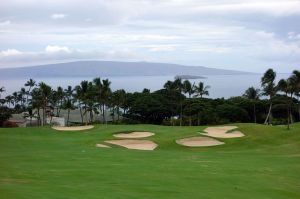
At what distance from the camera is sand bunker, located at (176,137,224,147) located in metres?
35.5

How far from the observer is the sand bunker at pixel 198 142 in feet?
116

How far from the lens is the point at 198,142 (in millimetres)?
36344

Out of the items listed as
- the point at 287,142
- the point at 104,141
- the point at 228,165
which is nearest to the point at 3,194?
the point at 228,165

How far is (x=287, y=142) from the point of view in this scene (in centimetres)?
3512

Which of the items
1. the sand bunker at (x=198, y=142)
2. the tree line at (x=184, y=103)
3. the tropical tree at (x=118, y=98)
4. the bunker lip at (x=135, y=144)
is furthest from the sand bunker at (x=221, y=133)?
the tropical tree at (x=118, y=98)

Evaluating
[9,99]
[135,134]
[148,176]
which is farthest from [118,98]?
[148,176]

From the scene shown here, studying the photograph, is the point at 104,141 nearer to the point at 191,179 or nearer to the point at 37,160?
the point at 37,160

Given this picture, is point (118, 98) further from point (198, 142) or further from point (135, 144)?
point (198, 142)

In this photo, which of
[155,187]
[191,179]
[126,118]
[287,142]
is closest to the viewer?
[155,187]

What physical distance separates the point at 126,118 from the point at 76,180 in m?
83.8

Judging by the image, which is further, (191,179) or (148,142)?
(148,142)

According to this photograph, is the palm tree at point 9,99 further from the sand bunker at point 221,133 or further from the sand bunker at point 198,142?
the sand bunker at point 198,142

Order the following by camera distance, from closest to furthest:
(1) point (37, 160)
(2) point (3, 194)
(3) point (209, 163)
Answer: (2) point (3, 194)
(1) point (37, 160)
(3) point (209, 163)

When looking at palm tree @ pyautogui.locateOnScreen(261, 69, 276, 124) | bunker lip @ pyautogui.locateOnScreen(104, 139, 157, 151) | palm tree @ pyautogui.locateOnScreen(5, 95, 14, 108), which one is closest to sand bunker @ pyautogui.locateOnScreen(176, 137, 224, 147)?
bunker lip @ pyautogui.locateOnScreen(104, 139, 157, 151)
